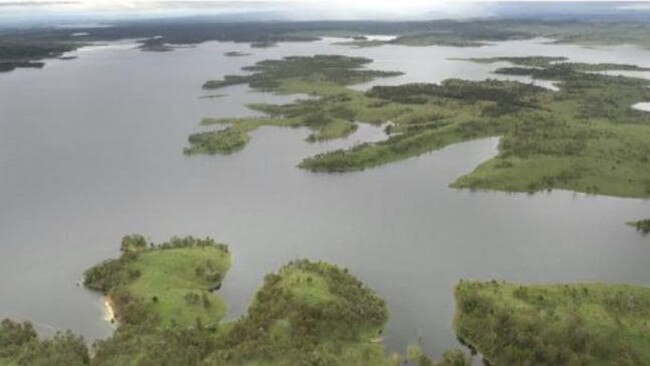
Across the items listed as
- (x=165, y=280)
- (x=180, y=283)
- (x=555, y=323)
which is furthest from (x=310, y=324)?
(x=555, y=323)

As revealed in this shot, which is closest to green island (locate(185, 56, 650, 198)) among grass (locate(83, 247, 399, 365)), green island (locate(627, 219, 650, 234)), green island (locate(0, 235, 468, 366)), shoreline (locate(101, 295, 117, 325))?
green island (locate(627, 219, 650, 234))

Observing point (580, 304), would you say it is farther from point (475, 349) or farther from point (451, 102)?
point (451, 102)

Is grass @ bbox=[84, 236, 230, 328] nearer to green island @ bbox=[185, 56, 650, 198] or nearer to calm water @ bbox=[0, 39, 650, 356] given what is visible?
calm water @ bbox=[0, 39, 650, 356]

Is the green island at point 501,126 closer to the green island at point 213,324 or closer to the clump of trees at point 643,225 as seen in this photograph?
the clump of trees at point 643,225

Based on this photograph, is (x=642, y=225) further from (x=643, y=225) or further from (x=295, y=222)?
(x=295, y=222)

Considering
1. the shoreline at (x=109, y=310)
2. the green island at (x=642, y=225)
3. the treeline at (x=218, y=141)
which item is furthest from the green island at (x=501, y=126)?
the shoreline at (x=109, y=310)
